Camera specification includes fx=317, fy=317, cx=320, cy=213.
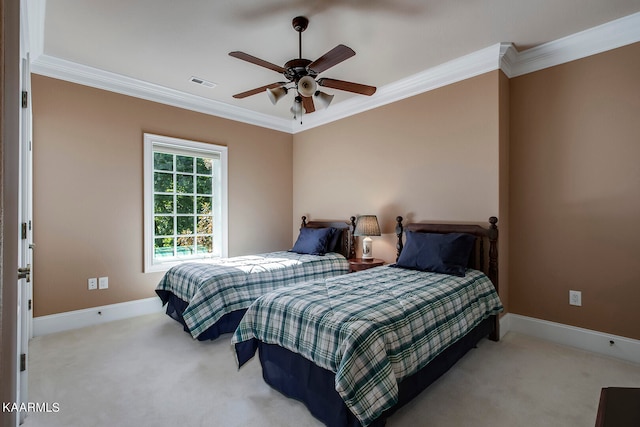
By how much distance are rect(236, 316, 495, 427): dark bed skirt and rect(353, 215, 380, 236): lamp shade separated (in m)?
1.60

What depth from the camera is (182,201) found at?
425 centimetres

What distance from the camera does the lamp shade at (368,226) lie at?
3818 mm

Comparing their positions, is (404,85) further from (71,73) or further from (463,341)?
(71,73)

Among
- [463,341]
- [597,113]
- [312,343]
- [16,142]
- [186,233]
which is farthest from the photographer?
[186,233]

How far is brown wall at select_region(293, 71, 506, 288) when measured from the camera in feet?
10.4

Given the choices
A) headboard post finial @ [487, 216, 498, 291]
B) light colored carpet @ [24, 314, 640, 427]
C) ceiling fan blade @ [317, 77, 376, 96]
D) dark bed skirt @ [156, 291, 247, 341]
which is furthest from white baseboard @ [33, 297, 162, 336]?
headboard post finial @ [487, 216, 498, 291]

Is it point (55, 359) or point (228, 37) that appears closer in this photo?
point (55, 359)

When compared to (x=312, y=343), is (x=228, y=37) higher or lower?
higher

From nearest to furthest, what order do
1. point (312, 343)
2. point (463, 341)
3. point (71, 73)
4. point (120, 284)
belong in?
point (312, 343)
point (463, 341)
point (71, 73)
point (120, 284)

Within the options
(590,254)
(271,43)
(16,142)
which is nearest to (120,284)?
(16,142)

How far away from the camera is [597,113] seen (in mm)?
2793

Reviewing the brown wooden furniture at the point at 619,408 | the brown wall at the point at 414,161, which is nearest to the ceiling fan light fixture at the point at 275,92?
the brown wall at the point at 414,161

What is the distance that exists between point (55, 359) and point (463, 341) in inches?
131

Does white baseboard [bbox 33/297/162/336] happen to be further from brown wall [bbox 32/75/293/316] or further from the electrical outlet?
the electrical outlet
